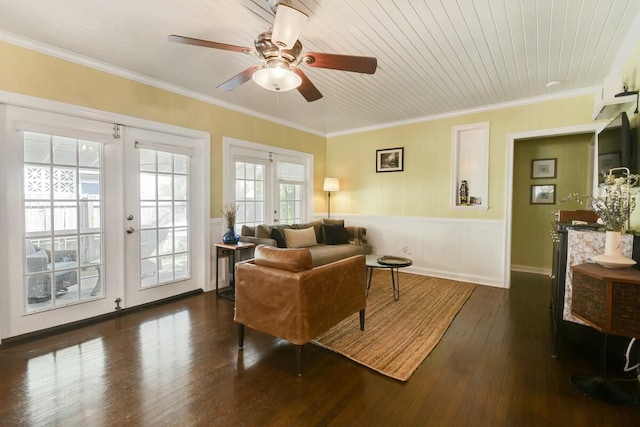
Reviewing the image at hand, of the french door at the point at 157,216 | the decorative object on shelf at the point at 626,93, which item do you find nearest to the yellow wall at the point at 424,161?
the decorative object on shelf at the point at 626,93

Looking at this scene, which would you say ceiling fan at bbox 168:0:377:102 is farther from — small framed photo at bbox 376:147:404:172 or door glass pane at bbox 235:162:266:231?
small framed photo at bbox 376:147:404:172

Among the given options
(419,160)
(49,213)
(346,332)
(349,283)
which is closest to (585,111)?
(419,160)

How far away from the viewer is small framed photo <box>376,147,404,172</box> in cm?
499

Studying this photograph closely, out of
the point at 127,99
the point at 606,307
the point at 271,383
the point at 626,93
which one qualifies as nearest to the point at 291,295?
the point at 271,383

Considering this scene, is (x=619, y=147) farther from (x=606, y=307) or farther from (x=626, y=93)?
(x=606, y=307)

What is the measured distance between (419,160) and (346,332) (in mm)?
3267

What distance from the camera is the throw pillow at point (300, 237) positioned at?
430cm

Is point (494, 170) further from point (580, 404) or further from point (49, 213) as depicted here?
point (49, 213)

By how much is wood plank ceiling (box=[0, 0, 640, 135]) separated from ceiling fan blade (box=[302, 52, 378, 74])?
38cm

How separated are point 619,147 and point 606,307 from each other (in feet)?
4.64

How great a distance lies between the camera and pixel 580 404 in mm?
1736

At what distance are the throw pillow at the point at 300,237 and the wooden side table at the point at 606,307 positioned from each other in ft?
10.4

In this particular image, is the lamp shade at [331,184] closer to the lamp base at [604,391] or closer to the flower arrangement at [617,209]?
the flower arrangement at [617,209]

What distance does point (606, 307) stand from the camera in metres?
1.71
